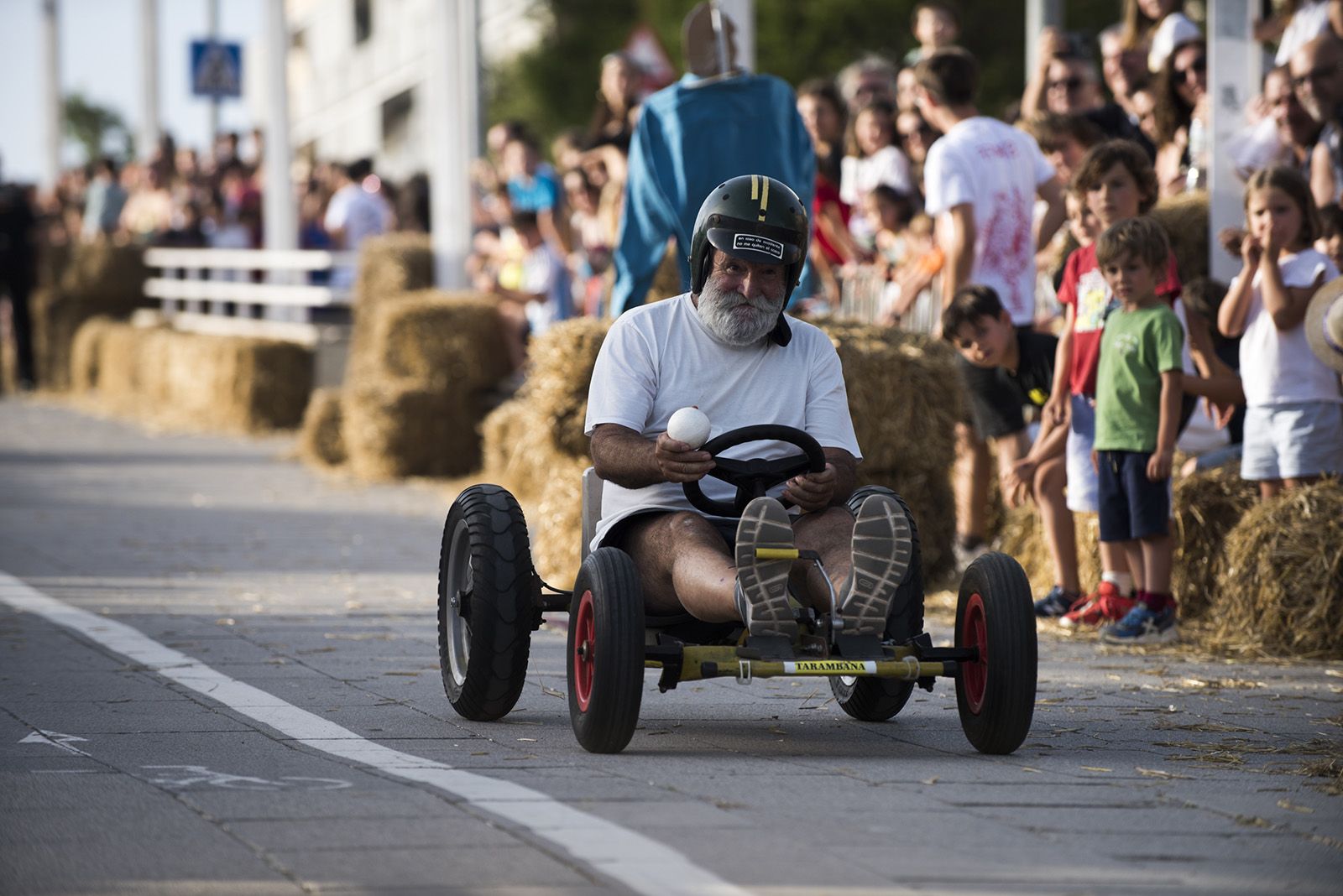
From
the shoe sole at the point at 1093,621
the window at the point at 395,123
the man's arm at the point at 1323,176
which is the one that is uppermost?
the window at the point at 395,123

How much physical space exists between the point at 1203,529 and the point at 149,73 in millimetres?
26261

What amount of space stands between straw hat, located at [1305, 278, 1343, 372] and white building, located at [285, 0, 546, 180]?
142ft

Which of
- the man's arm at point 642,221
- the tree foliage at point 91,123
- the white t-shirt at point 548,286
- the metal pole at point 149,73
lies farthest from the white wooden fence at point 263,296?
the tree foliage at point 91,123

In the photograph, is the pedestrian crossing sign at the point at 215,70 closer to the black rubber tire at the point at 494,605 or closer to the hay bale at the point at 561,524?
the hay bale at the point at 561,524

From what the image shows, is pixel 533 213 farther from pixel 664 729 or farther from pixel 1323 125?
pixel 664 729

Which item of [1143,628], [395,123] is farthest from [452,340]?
[395,123]

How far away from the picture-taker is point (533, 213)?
15.6 meters

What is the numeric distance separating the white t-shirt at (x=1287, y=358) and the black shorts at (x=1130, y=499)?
61cm

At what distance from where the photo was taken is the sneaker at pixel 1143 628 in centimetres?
814

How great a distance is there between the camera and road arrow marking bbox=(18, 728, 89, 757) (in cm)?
577

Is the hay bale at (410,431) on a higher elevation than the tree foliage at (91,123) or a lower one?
lower

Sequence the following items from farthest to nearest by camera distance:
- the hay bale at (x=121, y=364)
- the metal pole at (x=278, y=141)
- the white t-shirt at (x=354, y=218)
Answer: the hay bale at (x=121, y=364) → the metal pole at (x=278, y=141) → the white t-shirt at (x=354, y=218)

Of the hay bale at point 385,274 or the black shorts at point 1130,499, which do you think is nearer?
the black shorts at point 1130,499

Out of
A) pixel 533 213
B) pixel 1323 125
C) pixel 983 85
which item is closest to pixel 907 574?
pixel 1323 125
